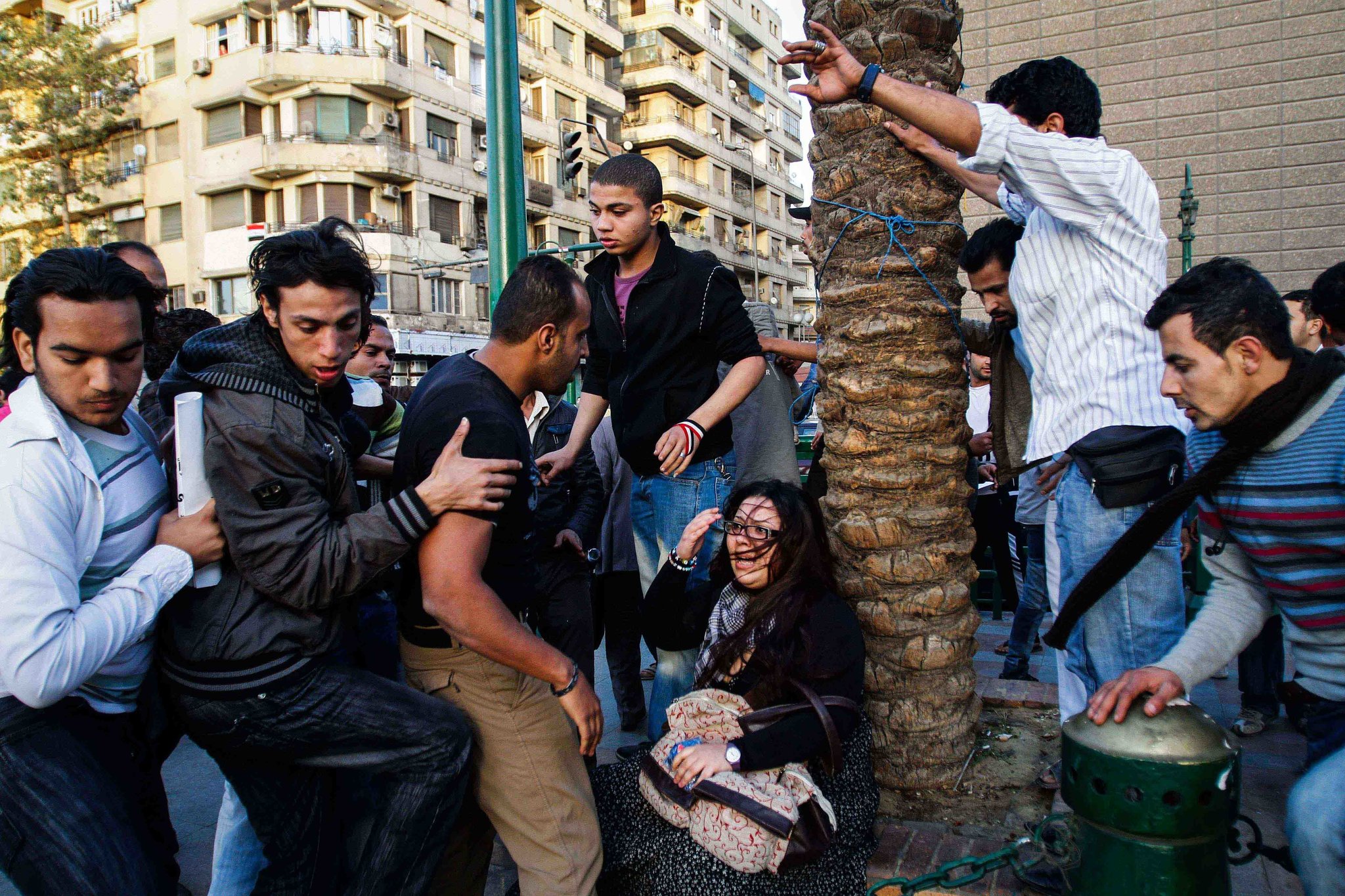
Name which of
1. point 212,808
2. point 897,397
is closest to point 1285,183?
point 897,397

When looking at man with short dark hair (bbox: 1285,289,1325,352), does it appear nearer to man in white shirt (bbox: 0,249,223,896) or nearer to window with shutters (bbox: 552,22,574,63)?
man in white shirt (bbox: 0,249,223,896)

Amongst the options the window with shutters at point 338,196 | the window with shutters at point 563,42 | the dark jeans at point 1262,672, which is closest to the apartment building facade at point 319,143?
the window with shutters at point 338,196

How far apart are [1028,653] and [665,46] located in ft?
155

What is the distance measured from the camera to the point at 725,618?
3.04 metres

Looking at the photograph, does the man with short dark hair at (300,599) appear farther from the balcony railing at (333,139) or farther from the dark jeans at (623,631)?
the balcony railing at (333,139)

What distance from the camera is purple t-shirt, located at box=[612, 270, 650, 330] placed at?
3.54 m

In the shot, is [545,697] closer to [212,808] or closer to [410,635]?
[410,635]

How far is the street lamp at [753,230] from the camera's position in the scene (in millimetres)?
50812

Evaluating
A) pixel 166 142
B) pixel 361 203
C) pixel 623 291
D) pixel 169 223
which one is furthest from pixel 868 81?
pixel 166 142

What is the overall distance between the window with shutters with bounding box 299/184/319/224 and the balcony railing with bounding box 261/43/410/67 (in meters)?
4.65

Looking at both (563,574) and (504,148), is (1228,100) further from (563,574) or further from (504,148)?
(563,574)

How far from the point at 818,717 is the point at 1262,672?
2.93 m

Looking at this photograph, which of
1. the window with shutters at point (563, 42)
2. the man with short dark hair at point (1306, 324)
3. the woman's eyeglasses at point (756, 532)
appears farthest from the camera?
the window with shutters at point (563, 42)

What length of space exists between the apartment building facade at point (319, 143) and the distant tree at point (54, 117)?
0.79 m
